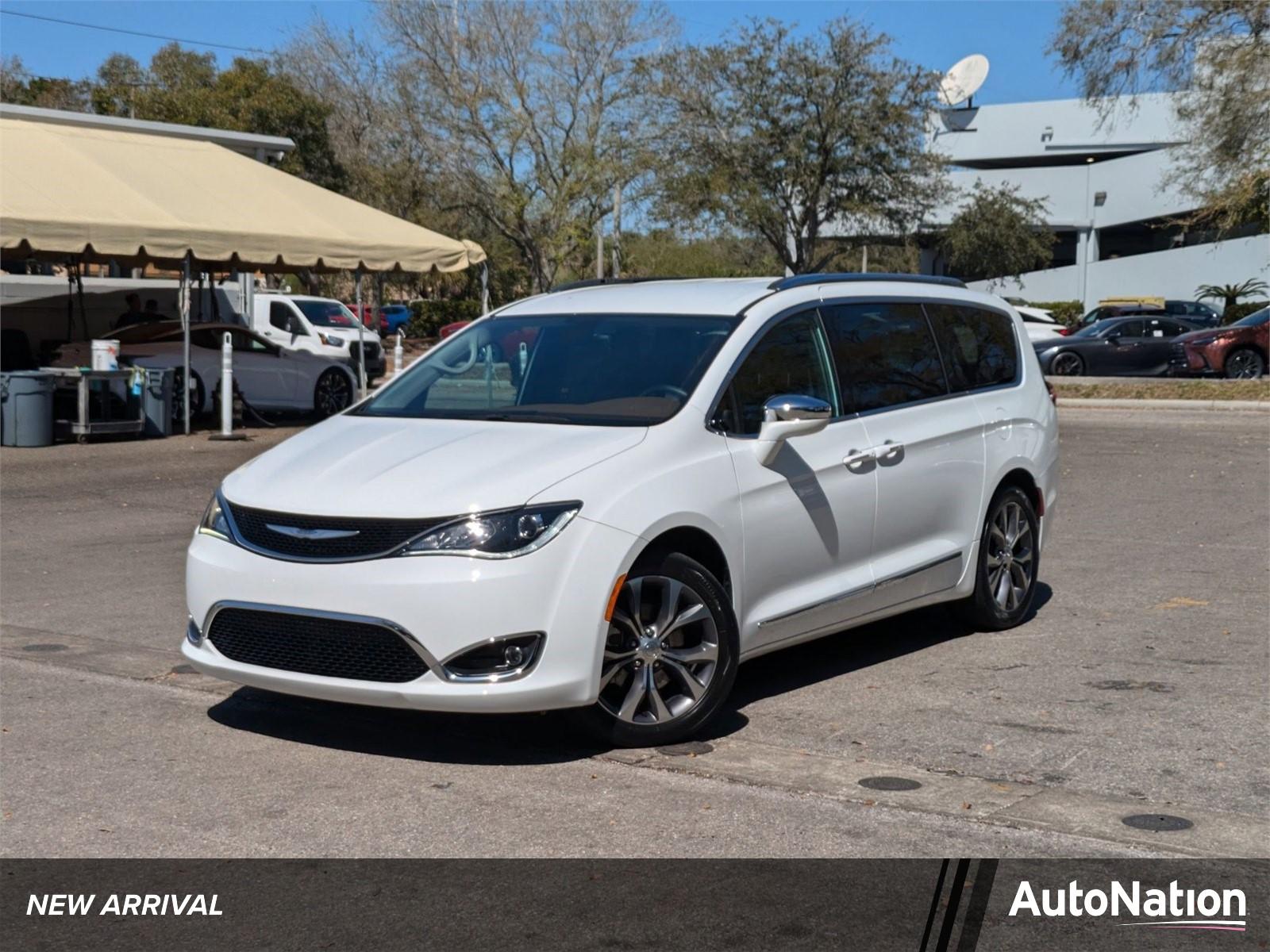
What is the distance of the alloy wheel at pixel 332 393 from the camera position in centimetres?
2336

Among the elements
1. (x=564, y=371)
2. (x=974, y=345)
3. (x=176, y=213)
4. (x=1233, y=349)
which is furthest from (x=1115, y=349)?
(x=564, y=371)

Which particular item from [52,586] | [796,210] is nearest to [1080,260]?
[796,210]

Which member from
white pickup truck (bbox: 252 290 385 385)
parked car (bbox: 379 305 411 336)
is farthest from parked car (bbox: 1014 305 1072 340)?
parked car (bbox: 379 305 411 336)

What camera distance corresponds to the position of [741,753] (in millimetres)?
5844

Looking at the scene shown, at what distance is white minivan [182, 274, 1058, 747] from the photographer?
214 inches

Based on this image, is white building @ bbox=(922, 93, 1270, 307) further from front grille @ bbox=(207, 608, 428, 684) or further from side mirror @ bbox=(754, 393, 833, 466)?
front grille @ bbox=(207, 608, 428, 684)

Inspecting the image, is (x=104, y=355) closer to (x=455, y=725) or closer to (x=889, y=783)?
(x=455, y=725)

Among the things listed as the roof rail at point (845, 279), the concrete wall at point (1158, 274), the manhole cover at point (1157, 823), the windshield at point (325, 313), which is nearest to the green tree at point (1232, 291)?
the concrete wall at point (1158, 274)

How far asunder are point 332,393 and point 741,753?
18640 mm

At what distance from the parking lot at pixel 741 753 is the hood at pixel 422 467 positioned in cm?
97

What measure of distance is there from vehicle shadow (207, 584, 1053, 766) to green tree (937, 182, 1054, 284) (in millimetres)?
54955

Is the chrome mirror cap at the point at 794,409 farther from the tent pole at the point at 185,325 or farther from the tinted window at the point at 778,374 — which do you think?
the tent pole at the point at 185,325

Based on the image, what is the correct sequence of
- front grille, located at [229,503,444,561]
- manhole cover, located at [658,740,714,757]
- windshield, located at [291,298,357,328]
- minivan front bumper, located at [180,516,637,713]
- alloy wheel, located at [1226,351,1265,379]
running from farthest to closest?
windshield, located at [291,298,357,328], alloy wheel, located at [1226,351,1265,379], manhole cover, located at [658,740,714,757], front grille, located at [229,503,444,561], minivan front bumper, located at [180,516,637,713]

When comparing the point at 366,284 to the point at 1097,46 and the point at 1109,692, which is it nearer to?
the point at 1097,46
